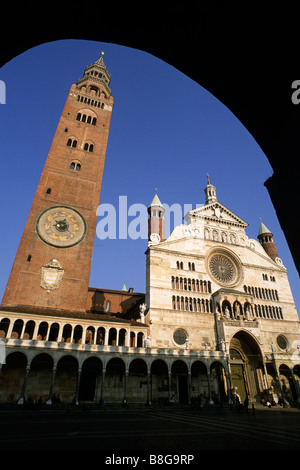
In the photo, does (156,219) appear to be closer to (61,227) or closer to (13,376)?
(61,227)

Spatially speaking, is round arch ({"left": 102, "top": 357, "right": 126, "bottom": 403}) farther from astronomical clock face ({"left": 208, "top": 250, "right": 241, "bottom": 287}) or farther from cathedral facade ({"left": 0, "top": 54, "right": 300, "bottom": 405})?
astronomical clock face ({"left": 208, "top": 250, "right": 241, "bottom": 287})

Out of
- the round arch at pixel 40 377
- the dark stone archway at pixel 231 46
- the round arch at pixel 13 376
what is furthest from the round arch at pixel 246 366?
the dark stone archway at pixel 231 46

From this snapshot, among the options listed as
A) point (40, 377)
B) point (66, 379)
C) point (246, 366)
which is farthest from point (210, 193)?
point (40, 377)

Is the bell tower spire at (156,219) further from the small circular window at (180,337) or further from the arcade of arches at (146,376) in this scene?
the arcade of arches at (146,376)

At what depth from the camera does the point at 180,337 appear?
28.3 meters

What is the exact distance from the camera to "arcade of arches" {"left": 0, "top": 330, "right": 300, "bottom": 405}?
22.5 metres

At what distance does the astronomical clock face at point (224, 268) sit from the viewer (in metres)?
34.2

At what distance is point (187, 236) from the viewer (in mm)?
35406

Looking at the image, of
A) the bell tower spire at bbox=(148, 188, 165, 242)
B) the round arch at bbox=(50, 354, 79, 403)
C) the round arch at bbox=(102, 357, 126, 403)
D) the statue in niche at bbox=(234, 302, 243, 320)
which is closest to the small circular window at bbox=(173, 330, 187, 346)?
the round arch at bbox=(102, 357, 126, 403)

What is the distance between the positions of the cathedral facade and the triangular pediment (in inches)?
6.0

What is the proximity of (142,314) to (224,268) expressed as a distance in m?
13.3
